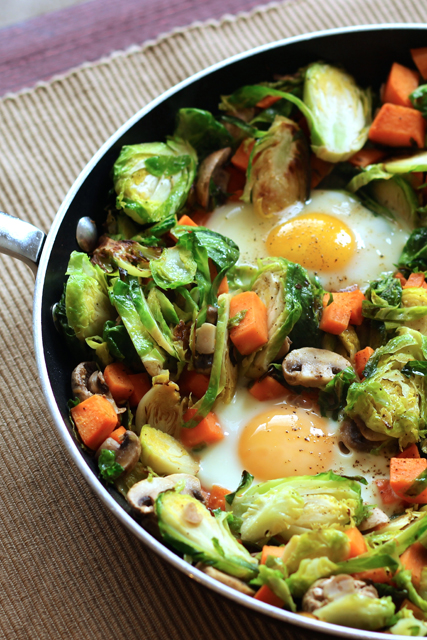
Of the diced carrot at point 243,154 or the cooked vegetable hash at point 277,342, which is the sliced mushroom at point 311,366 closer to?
the cooked vegetable hash at point 277,342

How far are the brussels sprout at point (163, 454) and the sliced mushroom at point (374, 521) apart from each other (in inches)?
29.6


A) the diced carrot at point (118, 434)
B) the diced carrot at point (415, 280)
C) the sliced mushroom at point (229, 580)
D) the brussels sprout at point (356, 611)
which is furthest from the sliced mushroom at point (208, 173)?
the brussels sprout at point (356, 611)

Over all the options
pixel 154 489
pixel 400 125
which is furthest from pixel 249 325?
pixel 400 125

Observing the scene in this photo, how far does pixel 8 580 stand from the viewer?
2.74 metres

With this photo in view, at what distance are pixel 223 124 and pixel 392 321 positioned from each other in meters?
1.52

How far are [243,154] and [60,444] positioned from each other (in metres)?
1.90

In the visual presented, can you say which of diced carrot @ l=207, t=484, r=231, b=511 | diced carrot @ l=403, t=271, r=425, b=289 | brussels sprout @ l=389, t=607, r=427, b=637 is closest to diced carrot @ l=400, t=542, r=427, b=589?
brussels sprout @ l=389, t=607, r=427, b=637

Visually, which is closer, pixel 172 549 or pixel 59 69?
pixel 172 549

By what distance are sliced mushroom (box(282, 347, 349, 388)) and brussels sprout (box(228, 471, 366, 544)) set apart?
1.49ft

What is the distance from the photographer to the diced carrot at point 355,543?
2357 millimetres

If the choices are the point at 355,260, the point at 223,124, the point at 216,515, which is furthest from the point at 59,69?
the point at 216,515

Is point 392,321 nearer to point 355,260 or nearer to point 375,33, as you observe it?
point 355,260

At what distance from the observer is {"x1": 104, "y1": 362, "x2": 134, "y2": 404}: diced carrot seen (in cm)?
276

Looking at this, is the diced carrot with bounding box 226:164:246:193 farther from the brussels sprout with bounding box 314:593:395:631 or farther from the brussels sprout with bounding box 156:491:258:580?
the brussels sprout with bounding box 314:593:395:631
